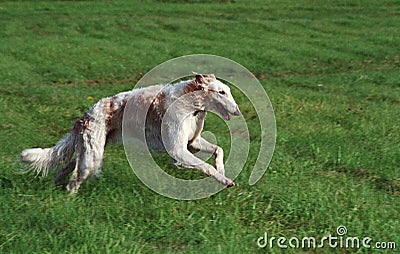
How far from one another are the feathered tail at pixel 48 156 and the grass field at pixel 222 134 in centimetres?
15

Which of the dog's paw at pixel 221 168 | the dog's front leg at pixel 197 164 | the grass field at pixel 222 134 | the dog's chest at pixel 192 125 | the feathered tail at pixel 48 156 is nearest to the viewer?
the grass field at pixel 222 134

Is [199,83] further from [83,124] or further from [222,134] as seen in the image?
[222,134]

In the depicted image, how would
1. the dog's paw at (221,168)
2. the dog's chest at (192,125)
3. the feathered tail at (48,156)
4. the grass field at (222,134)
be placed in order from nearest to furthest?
the grass field at (222,134), the dog's chest at (192,125), the dog's paw at (221,168), the feathered tail at (48,156)

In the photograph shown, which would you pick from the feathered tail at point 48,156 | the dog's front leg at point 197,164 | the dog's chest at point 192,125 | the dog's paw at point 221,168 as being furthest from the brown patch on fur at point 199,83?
the feathered tail at point 48,156

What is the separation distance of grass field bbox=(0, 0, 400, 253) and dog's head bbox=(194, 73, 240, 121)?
760mm

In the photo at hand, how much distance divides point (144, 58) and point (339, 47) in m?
5.48

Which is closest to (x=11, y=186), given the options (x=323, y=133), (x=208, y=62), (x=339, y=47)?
(x=323, y=133)

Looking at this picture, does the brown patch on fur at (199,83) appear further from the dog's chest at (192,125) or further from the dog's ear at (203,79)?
the dog's chest at (192,125)

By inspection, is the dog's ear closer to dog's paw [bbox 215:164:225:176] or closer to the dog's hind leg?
dog's paw [bbox 215:164:225:176]

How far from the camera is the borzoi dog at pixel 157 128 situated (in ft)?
19.5

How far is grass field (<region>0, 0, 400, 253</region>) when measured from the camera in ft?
17.0

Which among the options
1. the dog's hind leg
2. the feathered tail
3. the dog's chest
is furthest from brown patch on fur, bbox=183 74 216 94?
the feathered tail

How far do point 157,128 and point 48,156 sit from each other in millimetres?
1110

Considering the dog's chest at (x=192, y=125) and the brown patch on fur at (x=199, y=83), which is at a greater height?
the brown patch on fur at (x=199, y=83)
